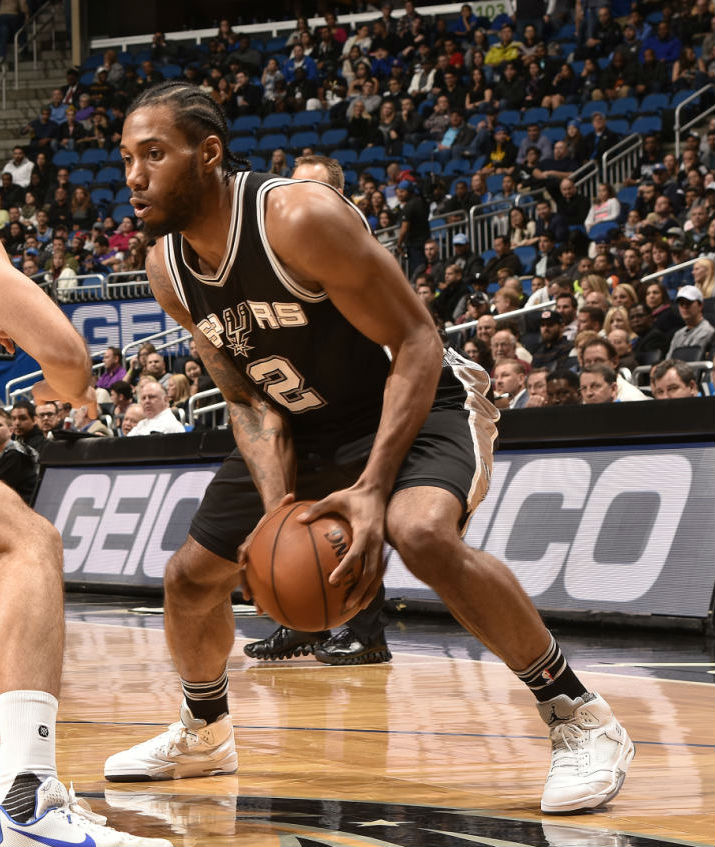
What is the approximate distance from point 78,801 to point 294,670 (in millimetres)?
3327

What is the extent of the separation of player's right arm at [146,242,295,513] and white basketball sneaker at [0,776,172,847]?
3.32 ft

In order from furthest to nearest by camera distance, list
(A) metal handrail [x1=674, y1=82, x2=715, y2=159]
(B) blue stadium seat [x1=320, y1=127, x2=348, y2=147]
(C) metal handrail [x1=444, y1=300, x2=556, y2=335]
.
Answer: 1. (B) blue stadium seat [x1=320, y1=127, x2=348, y2=147]
2. (A) metal handrail [x1=674, y1=82, x2=715, y2=159]
3. (C) metal handrail [x1=444, y1=300, x2=556, y2=335]

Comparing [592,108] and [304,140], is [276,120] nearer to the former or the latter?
[304,140]

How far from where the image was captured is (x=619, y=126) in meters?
16.0

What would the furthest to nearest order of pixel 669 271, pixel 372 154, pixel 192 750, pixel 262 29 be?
pixel 262 29 < pixel 372 154 < pixel 669 271 < pixel 192 750

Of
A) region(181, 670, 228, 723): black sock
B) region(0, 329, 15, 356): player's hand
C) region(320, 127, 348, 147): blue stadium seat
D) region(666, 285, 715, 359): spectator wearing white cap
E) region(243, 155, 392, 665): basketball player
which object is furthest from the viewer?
region(320, 127, 348, 147): blue stadium seat

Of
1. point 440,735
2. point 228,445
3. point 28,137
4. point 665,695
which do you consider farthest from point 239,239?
point 28,137

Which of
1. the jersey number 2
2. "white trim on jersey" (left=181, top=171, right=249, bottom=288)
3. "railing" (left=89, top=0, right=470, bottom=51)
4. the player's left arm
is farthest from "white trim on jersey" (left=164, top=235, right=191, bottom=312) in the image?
"railing" (left=89, top=0, right=470, bottom=51)

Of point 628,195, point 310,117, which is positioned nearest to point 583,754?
point 628,195

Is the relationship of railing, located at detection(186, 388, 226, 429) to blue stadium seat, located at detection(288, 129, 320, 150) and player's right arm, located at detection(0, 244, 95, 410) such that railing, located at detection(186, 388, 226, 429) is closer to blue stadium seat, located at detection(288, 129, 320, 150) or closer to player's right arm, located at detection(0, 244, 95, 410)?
blue stadium seat, located at detection(288, 129, 320, 150)

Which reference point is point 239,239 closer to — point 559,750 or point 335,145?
point 559,750

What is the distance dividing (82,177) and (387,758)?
1835 cm

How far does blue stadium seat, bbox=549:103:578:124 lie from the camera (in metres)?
16.7

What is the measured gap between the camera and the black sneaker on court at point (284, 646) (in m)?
6.10
